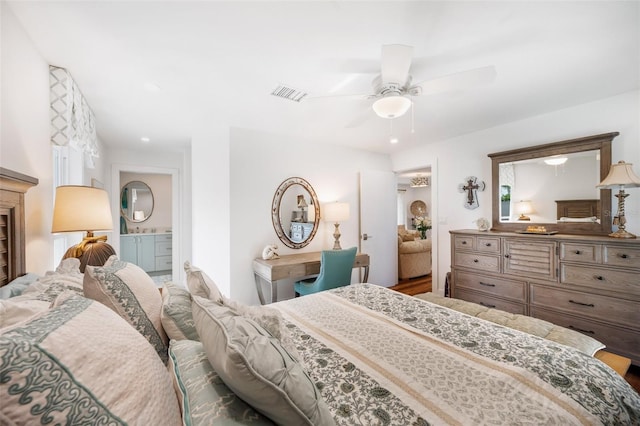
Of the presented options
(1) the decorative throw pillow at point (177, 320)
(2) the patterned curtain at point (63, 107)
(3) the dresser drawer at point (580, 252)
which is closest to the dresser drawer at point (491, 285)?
(3) the dresser drawer at point (580, 252)

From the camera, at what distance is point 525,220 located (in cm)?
305

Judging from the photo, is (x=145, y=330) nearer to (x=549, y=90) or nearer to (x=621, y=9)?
(x=621, y=9)

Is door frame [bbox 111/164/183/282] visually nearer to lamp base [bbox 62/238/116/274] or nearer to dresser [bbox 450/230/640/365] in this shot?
lamp base [bbox 62/238/116/274]

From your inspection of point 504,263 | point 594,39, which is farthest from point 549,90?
point 504,263

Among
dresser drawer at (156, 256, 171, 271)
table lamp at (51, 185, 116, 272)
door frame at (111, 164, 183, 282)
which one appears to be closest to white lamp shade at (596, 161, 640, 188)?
table lamp at (51, 185, 116, 272)

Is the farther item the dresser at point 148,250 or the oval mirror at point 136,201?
the oval mirror at point 136,201

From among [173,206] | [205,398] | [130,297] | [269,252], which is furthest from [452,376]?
[173,206]

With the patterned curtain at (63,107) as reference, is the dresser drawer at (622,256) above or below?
below

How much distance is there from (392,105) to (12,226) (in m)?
2.26

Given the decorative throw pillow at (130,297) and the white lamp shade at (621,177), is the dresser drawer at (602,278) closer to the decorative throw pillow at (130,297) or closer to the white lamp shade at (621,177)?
the white lamp shade at (621,177)

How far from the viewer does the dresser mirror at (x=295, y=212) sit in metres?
3.51

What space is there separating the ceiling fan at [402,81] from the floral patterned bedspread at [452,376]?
1441 mm

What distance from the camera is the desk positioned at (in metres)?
2.87

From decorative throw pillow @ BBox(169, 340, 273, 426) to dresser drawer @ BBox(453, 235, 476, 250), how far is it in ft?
10.2
